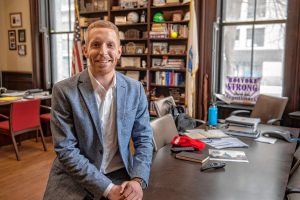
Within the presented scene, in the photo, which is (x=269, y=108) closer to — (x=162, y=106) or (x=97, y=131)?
(x=162, y=106)

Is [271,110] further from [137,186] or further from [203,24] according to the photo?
[137,186]

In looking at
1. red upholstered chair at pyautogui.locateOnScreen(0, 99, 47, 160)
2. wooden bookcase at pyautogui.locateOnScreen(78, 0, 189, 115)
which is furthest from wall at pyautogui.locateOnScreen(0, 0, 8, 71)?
red upholstered chair at pyautogui.locateOnScreen(0, 99, 47, 160)

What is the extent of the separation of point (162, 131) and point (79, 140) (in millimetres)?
1203

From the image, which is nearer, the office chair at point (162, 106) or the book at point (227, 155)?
the book at point (227, 155)

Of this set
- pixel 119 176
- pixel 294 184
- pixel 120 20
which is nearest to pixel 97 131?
pixel 119 176

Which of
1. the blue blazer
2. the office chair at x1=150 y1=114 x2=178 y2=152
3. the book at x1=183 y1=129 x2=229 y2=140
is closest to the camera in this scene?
the blue blazer

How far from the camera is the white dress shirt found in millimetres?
1359

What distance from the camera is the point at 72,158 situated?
1.25m

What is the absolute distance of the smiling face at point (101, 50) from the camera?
4.34 ft

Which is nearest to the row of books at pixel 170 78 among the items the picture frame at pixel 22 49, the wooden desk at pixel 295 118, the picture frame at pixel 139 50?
the picture frame at pixel 139 50

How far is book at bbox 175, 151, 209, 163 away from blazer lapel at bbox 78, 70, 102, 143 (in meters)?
0.77

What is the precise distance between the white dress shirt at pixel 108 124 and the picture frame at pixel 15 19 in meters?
5.55

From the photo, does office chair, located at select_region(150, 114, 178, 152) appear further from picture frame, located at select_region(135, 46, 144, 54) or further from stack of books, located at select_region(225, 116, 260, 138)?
picture frame, located at select_region(135, 46, 144, 54)

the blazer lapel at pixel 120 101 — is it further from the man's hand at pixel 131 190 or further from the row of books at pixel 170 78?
the row of books at pixel 170 78
